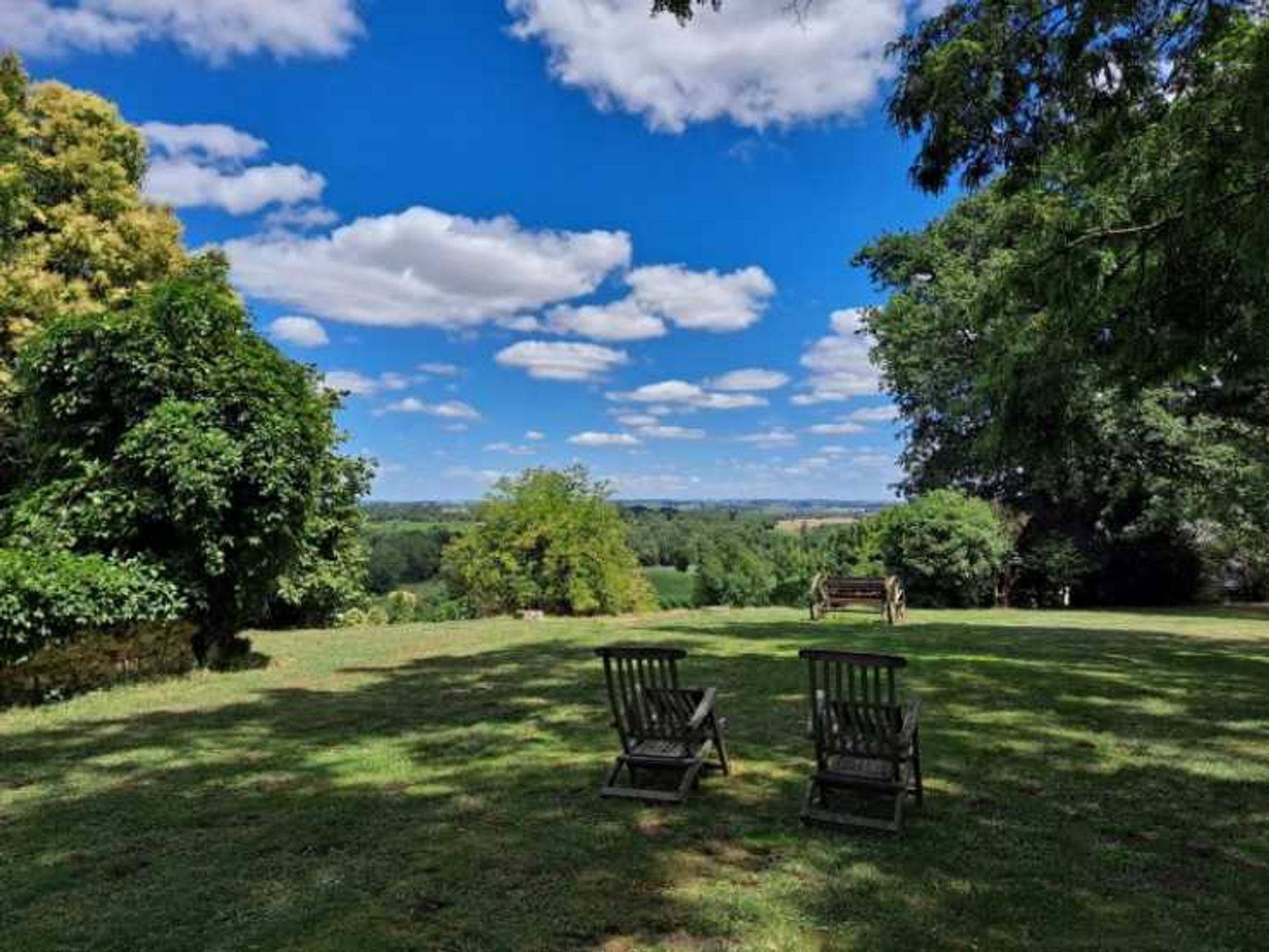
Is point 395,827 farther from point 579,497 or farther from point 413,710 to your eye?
point 579,497

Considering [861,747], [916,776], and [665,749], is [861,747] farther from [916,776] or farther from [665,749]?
[665,749]

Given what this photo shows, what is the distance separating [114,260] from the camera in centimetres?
1546

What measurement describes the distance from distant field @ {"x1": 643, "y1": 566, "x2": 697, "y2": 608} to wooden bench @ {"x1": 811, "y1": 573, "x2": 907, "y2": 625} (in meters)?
24.3

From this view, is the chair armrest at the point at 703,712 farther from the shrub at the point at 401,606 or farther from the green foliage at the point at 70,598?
the shrub at the point at 401,606

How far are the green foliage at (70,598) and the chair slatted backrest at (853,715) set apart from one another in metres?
7.98

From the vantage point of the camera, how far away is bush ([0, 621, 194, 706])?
8586 millimetres

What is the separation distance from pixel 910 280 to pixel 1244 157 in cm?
2316

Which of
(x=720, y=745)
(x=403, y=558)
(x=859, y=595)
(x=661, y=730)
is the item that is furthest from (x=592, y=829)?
(x=403, y=558)

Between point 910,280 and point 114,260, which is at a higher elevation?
point 910,280

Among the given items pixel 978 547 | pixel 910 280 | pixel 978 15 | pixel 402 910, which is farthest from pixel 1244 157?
pixel 910 280

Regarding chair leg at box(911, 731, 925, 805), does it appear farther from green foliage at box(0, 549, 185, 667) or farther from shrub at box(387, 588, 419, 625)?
shrub at box(387, 588, 419, 625)

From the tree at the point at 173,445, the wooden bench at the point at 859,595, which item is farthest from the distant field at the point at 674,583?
the tree at the point at 173,445

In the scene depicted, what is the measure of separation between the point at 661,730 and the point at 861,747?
1366 mm

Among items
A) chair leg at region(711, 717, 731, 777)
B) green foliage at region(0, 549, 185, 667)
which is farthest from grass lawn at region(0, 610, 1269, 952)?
green foliage at region(0, 549, 185, 667)
